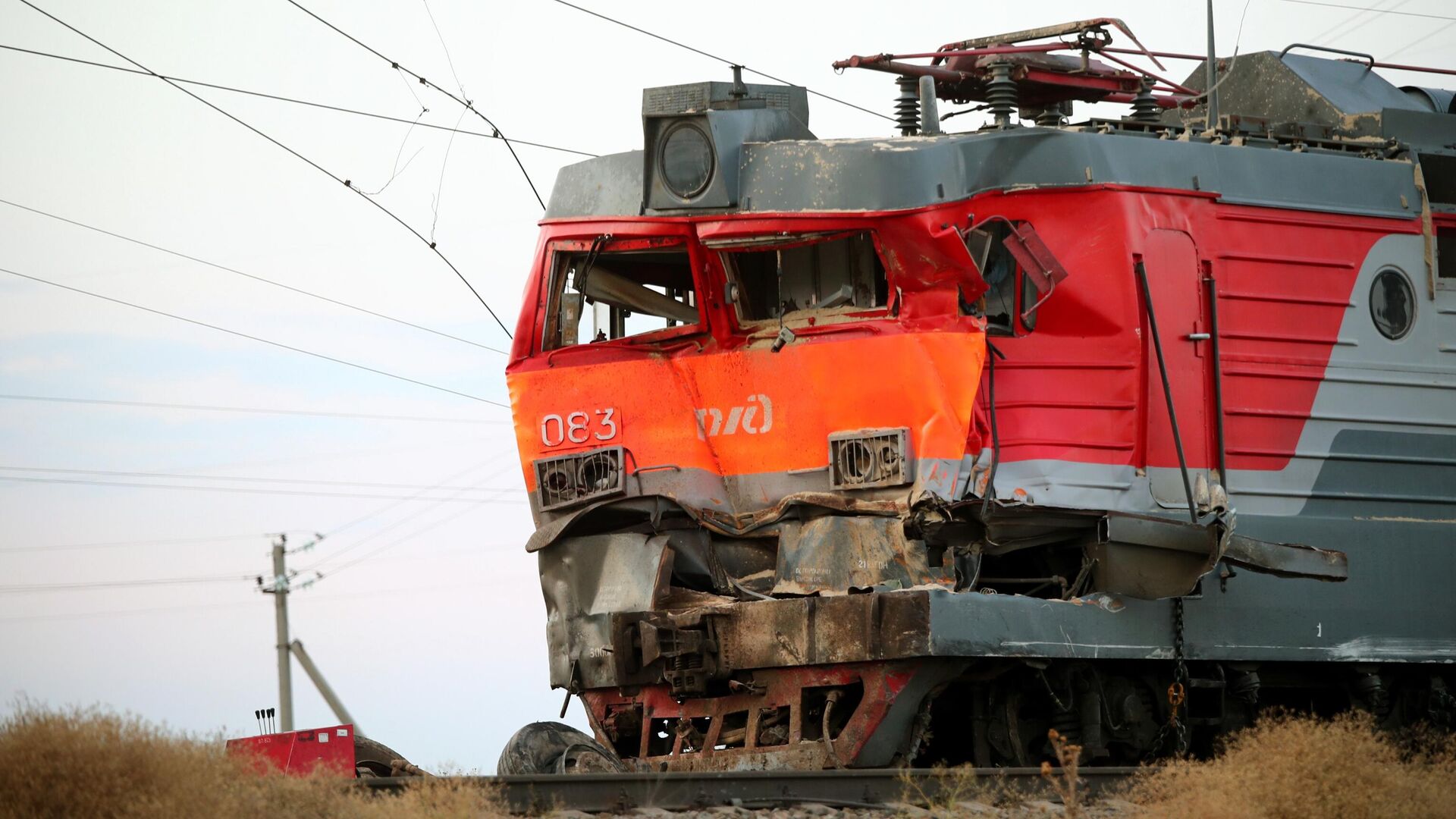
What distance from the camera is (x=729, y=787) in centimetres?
848

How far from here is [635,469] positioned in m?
11.4

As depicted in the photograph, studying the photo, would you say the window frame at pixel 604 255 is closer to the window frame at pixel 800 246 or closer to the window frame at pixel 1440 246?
the window frame at pixel 800 246

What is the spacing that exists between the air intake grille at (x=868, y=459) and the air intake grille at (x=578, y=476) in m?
1.39

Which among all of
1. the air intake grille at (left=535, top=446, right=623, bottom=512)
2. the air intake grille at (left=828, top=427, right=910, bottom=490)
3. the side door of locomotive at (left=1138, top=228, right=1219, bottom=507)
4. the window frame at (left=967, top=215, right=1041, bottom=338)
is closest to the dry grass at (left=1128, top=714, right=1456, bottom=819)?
the side door of locomotive at (left=1138, top=228, right=1219, bottom=507)

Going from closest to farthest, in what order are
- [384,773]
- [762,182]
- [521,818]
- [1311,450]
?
[521,818] < [384,773] < [762,182] < [1311,450]

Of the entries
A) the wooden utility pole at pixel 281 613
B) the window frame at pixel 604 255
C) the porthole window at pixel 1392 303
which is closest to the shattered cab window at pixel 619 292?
the window frame at pixel 604 255

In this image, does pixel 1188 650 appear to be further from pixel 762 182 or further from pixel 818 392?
pixel 762 182

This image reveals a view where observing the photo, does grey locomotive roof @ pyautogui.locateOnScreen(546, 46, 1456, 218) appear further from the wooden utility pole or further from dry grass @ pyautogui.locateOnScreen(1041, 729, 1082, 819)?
the wooden utility pole

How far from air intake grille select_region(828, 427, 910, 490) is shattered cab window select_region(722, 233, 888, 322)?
0.86 meters

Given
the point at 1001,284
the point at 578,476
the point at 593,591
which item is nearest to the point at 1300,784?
the point at 1001,284

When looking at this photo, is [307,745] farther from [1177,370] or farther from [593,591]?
[1177,370]

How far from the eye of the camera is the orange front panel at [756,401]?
10539mm

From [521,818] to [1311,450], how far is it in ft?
21.1

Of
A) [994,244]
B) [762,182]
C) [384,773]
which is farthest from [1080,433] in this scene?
[384,773]
